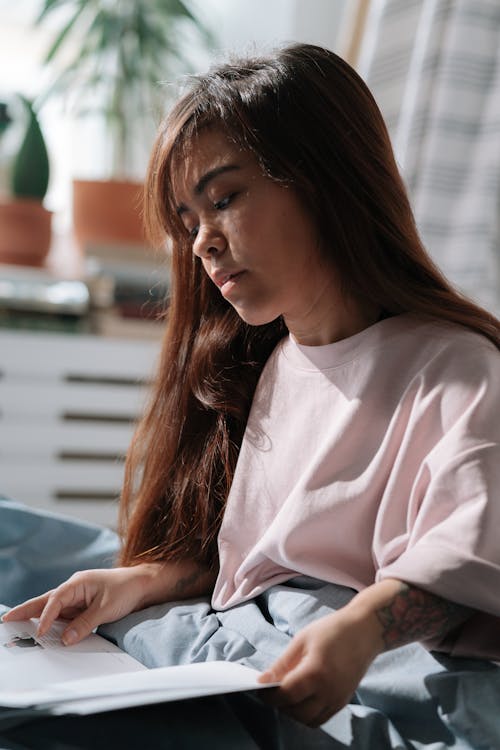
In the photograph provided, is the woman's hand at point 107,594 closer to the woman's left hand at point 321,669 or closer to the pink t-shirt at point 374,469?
the pink t-shirt at point 374,469

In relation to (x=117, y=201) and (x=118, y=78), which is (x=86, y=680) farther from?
(x=118, y=78)

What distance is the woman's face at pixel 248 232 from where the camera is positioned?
1.00 metres

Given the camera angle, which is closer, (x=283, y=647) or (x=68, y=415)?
(x=283, y=647)

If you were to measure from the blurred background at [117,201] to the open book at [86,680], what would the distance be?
157cm

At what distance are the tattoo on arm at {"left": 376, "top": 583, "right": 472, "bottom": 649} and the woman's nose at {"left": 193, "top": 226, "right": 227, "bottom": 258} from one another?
15.1 inches

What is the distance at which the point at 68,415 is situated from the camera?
2605mm

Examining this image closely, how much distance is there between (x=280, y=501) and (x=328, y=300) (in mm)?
212

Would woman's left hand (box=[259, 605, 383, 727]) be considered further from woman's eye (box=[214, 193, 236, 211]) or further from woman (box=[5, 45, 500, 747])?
woman's eye (box=[214, 193, 236, 211])

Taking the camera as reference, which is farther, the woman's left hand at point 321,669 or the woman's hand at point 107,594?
the woman's hand at point 107,594

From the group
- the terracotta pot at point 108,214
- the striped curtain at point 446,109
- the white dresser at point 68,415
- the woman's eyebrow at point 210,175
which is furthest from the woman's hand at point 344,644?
the terracotta pot at point 108,214

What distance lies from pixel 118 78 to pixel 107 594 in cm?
191

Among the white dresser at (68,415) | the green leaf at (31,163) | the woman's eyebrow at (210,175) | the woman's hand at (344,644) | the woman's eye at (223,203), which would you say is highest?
the green leaf at (31,163)

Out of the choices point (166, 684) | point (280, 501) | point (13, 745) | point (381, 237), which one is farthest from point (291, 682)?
point (381, 237)

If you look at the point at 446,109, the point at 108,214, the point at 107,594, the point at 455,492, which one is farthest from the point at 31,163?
the point at 455,492
